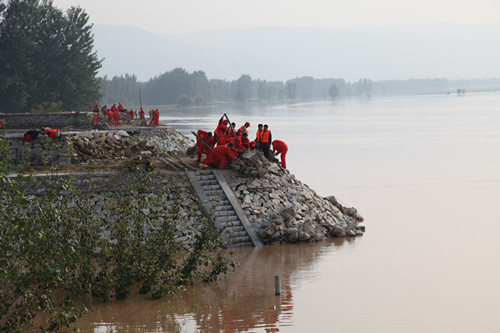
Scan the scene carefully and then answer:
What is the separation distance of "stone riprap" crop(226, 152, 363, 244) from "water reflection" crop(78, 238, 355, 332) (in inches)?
86.6

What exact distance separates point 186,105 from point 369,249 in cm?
16729

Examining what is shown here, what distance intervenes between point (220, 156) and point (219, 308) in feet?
27.8

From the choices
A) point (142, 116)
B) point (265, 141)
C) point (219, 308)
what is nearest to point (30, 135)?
point (265, 141)

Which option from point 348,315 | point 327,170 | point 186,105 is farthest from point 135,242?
point 186,105

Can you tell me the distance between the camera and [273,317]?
Answer: 51.3 ft

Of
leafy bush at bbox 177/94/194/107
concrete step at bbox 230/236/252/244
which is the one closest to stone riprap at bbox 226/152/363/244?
concrete step at bbox 230/236/252/244

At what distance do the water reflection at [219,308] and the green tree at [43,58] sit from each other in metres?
49.0

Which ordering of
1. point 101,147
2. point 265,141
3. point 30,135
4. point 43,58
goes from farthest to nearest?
point 43,58 < point 101,147 < point 265,141 < point 30,135

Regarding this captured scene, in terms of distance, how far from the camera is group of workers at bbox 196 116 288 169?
2406 centimetres

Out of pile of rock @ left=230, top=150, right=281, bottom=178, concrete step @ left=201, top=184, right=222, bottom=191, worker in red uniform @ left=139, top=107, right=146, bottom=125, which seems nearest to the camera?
concrete step @ left=201, top=184, right=222, bottom=191

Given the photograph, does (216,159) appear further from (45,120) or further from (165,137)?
(165,137)

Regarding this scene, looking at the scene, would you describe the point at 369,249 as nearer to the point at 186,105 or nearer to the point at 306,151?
the point at 306,151

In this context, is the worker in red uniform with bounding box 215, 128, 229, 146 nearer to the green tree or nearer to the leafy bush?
the green tree

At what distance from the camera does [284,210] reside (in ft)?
73.1
